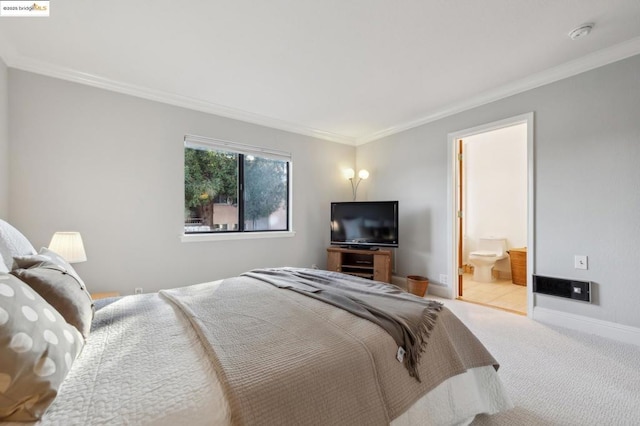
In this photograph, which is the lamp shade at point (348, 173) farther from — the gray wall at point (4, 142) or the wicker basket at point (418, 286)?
the gray wall at point (4, 142)

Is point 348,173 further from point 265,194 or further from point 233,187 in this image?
point 233,187

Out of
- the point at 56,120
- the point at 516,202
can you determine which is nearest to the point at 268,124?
the point at 56,120

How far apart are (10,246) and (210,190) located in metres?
2.30

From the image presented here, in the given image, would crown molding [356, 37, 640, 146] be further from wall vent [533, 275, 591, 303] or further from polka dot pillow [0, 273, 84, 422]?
polka dot pillow [0, 273, 84, 422]

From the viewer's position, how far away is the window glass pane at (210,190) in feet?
11.2

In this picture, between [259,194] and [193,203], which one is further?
[259,194]

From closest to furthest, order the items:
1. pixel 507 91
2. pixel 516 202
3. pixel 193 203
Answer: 1. pixel 507 91
2. pixel 193 203
3. pixel 516 202


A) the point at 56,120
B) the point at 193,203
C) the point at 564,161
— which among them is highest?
the point at 56,120

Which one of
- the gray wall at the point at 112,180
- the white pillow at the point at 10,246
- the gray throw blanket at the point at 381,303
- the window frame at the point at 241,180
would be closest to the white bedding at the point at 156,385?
the gray throw blanket at the point at 381,303

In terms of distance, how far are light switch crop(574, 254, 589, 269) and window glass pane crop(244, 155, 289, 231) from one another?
11.0 feet

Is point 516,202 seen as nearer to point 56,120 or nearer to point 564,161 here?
point 564,161

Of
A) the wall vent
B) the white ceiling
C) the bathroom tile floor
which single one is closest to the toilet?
the bathroom tile floor

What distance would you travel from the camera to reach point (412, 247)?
407cm

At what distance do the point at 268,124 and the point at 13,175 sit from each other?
263 centimetres
